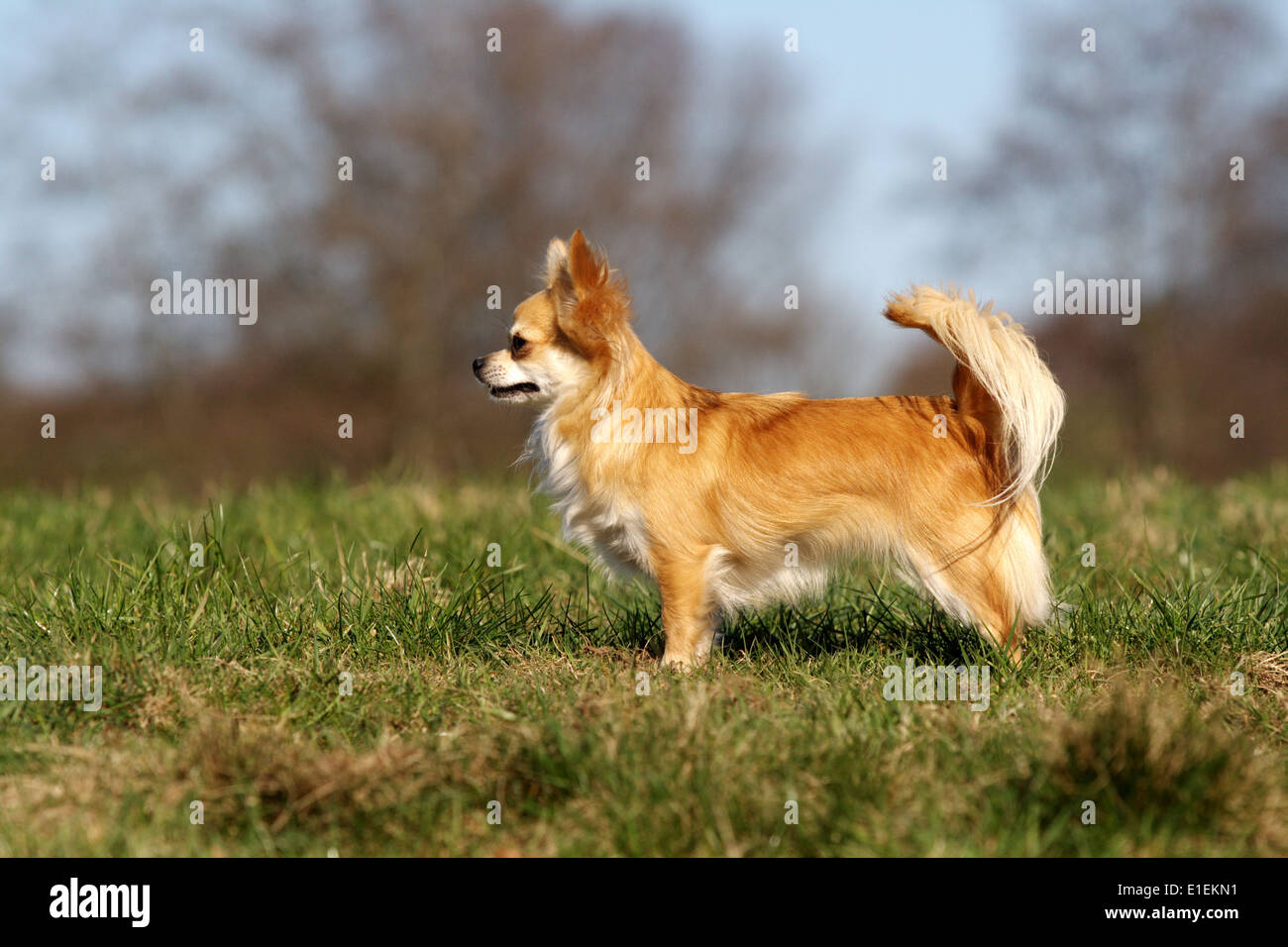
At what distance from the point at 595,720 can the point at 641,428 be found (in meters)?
1.42

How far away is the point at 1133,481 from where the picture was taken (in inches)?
323

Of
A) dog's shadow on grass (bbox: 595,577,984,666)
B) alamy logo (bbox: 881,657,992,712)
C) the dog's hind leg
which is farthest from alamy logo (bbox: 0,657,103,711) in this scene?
the dog's hind leg

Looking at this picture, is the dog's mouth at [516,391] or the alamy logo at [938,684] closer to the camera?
the alamy logo at [938,684]

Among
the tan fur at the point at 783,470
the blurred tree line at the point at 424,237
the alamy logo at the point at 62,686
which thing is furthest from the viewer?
the blurred tree line at the point at 424,237

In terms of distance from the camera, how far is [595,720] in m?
3.32

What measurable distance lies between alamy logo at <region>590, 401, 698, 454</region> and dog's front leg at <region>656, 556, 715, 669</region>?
45 cm

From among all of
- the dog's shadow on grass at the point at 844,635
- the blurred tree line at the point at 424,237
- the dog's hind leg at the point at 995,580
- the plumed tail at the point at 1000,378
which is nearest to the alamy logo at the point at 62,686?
the dog's shadow on grass at the point at 844,635

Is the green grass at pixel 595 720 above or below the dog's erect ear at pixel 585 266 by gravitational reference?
below

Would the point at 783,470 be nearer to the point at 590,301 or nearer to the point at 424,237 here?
the point at 590,301
